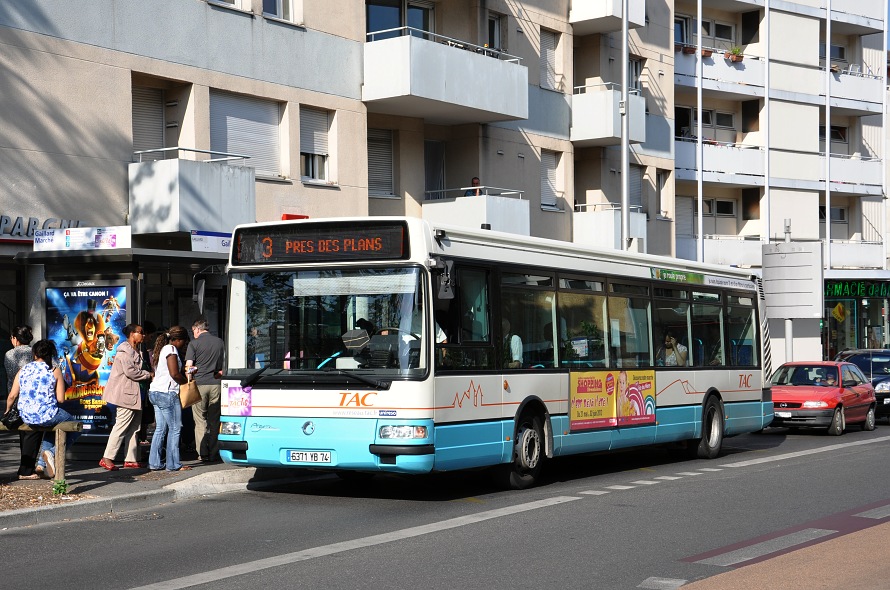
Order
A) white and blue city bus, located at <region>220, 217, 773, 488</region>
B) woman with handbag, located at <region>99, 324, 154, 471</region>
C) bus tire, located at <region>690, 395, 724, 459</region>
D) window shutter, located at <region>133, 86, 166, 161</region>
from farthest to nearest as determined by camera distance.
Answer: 1. window shutter, located at <region>133, 86, 166, 161</region>
2. bus tire, located at <region>690, 395, 724, 459</region>
3. woman with handbag, located at <region>99, 324, 154, 471</region>
4. white and blue city bus, located at <region>220, 217, 773, 488</region>

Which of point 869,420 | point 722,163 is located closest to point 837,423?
point 869,420

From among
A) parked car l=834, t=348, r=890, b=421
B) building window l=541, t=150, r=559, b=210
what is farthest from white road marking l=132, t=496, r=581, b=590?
building window l=541, t=150, r=559, b=210

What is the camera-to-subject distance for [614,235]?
33.4 meters

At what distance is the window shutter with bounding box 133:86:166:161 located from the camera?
21812mm

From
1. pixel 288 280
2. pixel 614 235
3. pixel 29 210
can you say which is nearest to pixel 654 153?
pixel 614 235

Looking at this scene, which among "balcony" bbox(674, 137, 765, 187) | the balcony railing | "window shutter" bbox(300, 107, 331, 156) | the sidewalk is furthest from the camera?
"balcony" bbox(674, 137, 765, 187)

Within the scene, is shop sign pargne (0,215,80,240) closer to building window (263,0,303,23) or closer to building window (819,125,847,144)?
building window (263,0,303,23)

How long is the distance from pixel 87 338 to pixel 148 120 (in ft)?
24.4

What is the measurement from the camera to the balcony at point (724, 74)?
40250mm

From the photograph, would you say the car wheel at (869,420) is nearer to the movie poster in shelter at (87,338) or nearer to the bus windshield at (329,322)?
the bus windshield at (329,322)

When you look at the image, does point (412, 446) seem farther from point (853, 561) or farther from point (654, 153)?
point (654, 153)

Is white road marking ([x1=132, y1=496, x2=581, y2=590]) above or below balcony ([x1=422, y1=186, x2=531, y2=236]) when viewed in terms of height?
below

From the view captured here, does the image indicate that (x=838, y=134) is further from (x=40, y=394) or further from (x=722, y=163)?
(x=40, y=394)

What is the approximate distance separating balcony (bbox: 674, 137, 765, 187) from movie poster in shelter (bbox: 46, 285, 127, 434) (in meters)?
27.2
